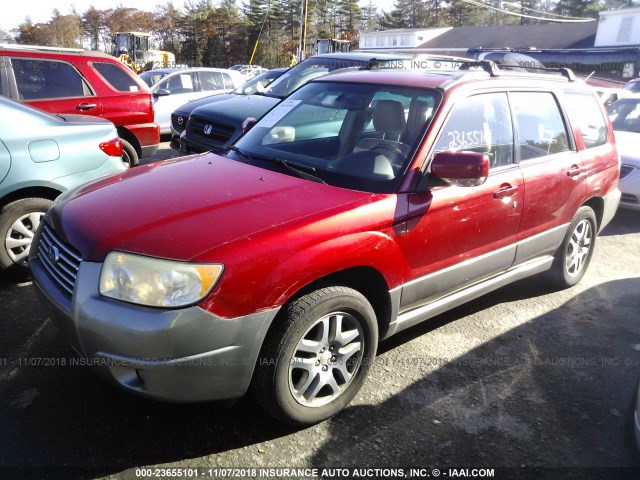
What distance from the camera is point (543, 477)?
2613 mm

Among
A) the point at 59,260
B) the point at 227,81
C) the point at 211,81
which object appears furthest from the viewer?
the point at 227,81

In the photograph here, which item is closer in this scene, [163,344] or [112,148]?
[163,344]

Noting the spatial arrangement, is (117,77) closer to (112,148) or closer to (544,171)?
(112,148)

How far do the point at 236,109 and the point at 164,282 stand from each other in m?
5.33

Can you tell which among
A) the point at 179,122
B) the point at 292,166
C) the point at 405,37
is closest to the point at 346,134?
the point at 292,166

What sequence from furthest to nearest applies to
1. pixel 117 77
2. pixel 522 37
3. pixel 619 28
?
pixel 522 37
pixel 619 28
pixel 117 77

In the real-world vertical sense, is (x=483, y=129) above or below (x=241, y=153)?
above

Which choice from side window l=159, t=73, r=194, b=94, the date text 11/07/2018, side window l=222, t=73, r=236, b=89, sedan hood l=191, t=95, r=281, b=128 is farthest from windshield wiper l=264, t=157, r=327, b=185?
side window l=222, t=73, r=236, b=89

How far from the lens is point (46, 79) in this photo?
265 inches

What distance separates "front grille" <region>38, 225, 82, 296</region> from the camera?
260 cm

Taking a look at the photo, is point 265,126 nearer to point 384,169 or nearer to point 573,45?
point 384,169

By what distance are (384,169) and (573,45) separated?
44117mm

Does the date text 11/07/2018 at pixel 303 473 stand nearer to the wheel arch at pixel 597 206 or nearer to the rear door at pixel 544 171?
the rear door at pixel 544 171

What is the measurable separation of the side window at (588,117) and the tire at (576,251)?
61 centimetres
